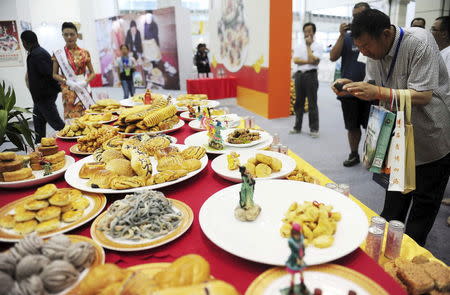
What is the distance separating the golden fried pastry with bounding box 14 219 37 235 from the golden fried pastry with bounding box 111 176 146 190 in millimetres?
Answer: 319

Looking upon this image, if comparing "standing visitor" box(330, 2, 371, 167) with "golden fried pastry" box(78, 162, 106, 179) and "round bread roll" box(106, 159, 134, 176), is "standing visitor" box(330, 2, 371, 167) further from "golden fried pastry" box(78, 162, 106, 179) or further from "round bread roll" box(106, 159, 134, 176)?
"golden fried pastry" box(78, 162, 106, 179)

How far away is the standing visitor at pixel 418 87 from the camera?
1.67 m

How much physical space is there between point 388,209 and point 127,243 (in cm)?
197

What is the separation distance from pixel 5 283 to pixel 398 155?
1743 millimetres

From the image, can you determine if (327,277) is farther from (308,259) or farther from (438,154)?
(438,154)

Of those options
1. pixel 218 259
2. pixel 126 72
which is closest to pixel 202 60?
pixel 126 72

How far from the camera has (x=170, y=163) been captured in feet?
4.86

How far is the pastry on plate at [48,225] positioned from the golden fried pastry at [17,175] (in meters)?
0.56

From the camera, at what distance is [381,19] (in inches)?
65.4

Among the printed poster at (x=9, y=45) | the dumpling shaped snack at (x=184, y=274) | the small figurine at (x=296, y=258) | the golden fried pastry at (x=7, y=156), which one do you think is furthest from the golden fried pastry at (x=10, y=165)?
the printed poster at (x=9, y=45)

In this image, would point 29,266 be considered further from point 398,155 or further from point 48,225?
point 398,155

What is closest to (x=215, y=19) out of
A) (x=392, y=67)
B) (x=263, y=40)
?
(x=263, y=40)

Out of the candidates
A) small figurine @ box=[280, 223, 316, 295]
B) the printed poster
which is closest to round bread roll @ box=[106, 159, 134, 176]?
small figurine @ box=[280, 223, 316, 295]

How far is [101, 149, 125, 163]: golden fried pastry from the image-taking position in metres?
1.57
